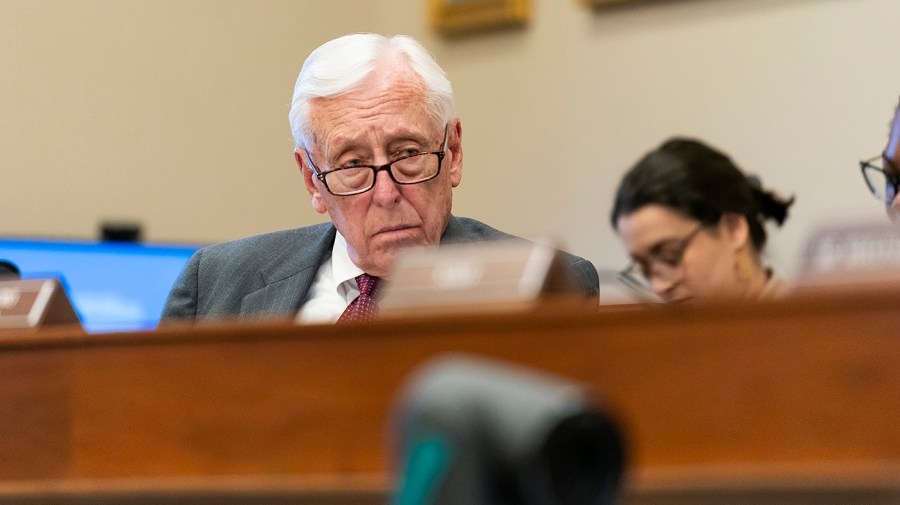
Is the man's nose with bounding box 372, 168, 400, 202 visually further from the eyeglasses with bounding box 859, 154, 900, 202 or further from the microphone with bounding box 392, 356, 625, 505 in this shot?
the microphone with bounding box 392, 356, 625, 505

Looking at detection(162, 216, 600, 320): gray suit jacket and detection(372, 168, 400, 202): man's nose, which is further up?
detection(372, 168, 400, 202): man's nose

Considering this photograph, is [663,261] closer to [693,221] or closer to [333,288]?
[693,221]

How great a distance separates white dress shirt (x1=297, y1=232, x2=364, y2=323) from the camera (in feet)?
8.29

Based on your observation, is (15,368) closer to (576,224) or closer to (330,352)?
(330,352)

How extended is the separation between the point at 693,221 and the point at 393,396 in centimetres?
124

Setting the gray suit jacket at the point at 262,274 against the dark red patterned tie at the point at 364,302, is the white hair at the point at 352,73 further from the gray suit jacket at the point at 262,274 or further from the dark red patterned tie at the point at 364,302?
the dark red patterned tie at the point at 364,302

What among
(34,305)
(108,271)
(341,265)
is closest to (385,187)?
(341,265)

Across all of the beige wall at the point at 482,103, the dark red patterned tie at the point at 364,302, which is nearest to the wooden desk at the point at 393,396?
the dark red patterned tie at the point at 364,302

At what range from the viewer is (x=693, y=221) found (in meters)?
2.35

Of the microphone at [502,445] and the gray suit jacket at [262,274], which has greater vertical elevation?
the microphone at [502,445]

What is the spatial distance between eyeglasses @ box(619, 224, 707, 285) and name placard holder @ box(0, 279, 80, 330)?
1145mm

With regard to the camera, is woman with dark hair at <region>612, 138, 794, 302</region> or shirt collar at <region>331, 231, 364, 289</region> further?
shirt collar at <region>331, 231, 364, 289</region>

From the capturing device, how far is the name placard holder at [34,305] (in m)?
1.65

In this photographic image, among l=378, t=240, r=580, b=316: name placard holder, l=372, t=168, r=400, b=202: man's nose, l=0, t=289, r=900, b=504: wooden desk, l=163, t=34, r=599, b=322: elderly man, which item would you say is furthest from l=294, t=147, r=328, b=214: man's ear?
l=378, t=240, r=580, b=316: name placard holder
